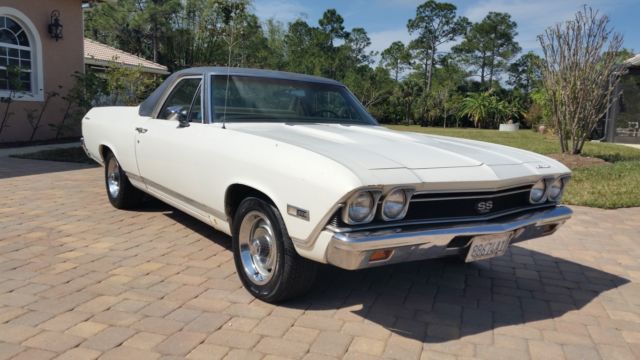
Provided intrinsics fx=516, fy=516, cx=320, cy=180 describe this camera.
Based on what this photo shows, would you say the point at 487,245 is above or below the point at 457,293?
above

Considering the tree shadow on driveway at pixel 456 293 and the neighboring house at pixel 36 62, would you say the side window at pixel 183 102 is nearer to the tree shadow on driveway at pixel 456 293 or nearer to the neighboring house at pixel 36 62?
the tree shadow on driveway at pixel 456 293

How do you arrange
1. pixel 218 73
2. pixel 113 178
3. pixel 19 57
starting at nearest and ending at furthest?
pixel 218 73, pixel 113 178, pixel 19 57

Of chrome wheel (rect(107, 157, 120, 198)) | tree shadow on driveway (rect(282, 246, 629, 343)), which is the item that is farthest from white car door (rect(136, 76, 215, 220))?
tree shadow on driveway (rect(282, 246, 629, 343))

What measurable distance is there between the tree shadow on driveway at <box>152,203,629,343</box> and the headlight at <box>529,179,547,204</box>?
2.38 feet

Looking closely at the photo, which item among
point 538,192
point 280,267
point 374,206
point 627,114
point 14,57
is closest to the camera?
point 374,206

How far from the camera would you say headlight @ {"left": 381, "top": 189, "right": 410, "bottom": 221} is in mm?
2760

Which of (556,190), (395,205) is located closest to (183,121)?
(395,205)

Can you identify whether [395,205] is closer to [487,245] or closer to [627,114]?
[487,245]

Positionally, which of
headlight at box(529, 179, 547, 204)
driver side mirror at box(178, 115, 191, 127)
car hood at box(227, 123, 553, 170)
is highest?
driver side mirror at box(178, 115, 191, 127)

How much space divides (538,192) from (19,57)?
12315mm

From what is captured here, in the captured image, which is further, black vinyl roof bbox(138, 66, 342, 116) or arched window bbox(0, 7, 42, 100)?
arched window bbox(0, 7, 42, 100)

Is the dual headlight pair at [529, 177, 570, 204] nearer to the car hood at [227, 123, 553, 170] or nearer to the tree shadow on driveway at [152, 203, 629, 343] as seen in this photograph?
the car hood at [227, 123, 553, 170]

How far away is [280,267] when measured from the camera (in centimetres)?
307

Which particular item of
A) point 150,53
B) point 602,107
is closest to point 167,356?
point 602,107
